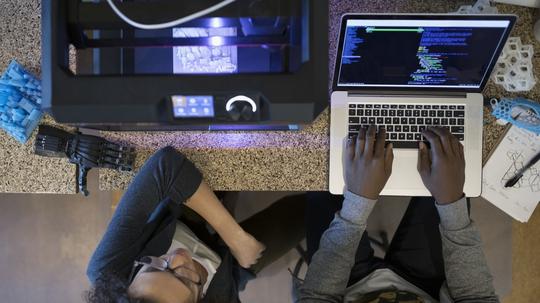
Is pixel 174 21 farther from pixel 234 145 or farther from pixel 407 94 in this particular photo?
pixel 407 94

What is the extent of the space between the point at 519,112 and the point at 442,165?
0.75 feet

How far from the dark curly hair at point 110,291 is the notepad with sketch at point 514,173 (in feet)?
2.80

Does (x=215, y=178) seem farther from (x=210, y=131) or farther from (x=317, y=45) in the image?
(x=317, y=45)

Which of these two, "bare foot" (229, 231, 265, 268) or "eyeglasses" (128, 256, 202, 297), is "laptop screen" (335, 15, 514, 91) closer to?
"bare foot" (229, 231, 265, 268)

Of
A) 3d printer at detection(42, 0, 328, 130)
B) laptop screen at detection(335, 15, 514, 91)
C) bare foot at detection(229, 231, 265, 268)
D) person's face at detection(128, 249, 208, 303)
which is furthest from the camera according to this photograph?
bare foot at detection(229, 231, 265, 268)

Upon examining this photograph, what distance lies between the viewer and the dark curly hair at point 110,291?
3.18 feet

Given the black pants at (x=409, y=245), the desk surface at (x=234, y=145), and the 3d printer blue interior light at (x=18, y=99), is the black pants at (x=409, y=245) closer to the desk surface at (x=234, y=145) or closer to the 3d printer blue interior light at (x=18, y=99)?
the desk surface at (x=234, y=145)

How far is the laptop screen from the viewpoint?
2.88 ft

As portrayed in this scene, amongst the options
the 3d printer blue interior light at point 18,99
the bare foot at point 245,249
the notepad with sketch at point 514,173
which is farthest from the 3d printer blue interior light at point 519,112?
the 3d printer blue interior light at point 18,99

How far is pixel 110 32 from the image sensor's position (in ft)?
2.69

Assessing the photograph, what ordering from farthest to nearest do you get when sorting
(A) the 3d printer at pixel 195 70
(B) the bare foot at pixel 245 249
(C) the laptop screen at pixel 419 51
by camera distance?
(B) the bare foot at pixel 245 249, (C) the laptop screen at pixel 419 51, (A) the 3d printer at pixel 195 70

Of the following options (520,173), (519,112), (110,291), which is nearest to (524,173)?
(520,173)

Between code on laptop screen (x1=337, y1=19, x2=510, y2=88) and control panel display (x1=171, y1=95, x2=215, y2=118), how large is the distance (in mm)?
343

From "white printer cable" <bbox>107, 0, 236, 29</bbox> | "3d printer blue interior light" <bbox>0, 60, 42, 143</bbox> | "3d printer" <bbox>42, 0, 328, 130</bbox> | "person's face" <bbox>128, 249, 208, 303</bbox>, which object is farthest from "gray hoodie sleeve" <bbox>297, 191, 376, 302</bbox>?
"3d printer blue interior light" <bbox>0, 60, 42, 143</bbox>
